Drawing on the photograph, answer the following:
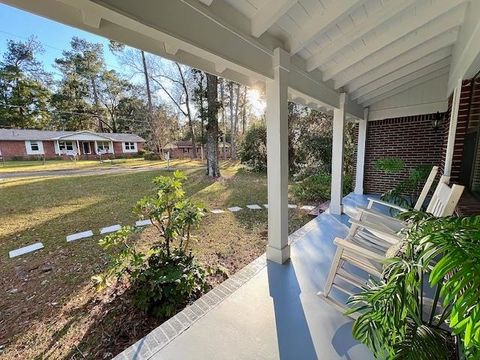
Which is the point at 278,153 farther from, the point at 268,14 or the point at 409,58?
the point at 409,58

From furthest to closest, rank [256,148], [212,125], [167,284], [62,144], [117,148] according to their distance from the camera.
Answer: [117,148], [62,144], [256,148], [212,125], [167,284]

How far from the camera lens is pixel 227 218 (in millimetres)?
5395

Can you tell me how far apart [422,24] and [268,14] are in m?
1.94

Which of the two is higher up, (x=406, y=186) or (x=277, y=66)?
(x=277, y=66)

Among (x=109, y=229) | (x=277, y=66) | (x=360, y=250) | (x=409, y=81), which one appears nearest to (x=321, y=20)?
(x=277, y=66)

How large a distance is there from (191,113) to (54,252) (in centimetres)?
1647

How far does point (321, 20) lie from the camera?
2.23m

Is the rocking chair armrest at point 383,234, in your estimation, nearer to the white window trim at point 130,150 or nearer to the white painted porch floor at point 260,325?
the white painted porch floor at point 260,325

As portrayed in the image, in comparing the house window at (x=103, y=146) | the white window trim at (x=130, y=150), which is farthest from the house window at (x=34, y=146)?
the white window trim at (x=130, y=150)

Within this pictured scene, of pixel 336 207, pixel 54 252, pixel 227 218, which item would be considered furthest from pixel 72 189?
pixel 336 207

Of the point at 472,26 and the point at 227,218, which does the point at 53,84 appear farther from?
the point at 472,26

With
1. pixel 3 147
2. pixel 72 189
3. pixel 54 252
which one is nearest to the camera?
pixel 54 252

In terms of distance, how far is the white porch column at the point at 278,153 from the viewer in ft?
8.63

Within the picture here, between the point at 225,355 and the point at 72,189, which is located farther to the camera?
the point at 72,189
